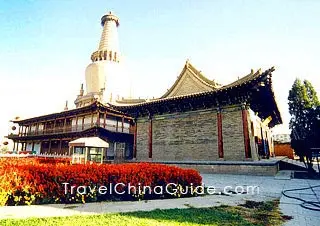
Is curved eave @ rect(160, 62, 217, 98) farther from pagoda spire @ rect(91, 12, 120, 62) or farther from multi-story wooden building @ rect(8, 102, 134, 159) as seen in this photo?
pagoda spire @ rect(91, 12, 120, 62)

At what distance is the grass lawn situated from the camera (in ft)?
13.0

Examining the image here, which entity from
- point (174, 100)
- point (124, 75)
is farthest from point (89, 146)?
point (124, 75)

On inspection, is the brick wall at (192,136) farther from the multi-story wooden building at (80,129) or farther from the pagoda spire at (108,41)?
the pagoda spire at (108,41)

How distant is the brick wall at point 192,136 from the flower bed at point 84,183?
7582 millimetres

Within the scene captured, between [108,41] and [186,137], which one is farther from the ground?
[108,41]

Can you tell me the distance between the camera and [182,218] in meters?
4.32

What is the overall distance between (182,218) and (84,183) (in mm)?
2897

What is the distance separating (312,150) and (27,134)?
37932mm

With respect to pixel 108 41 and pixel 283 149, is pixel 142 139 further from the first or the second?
pixel 108 41

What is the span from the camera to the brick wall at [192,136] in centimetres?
1391

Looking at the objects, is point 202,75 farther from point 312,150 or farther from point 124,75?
point 124,75

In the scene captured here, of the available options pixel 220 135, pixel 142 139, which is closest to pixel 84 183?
pixel 220 135

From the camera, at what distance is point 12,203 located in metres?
5.36

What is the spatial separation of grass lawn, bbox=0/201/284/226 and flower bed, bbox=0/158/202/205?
1598 mm
